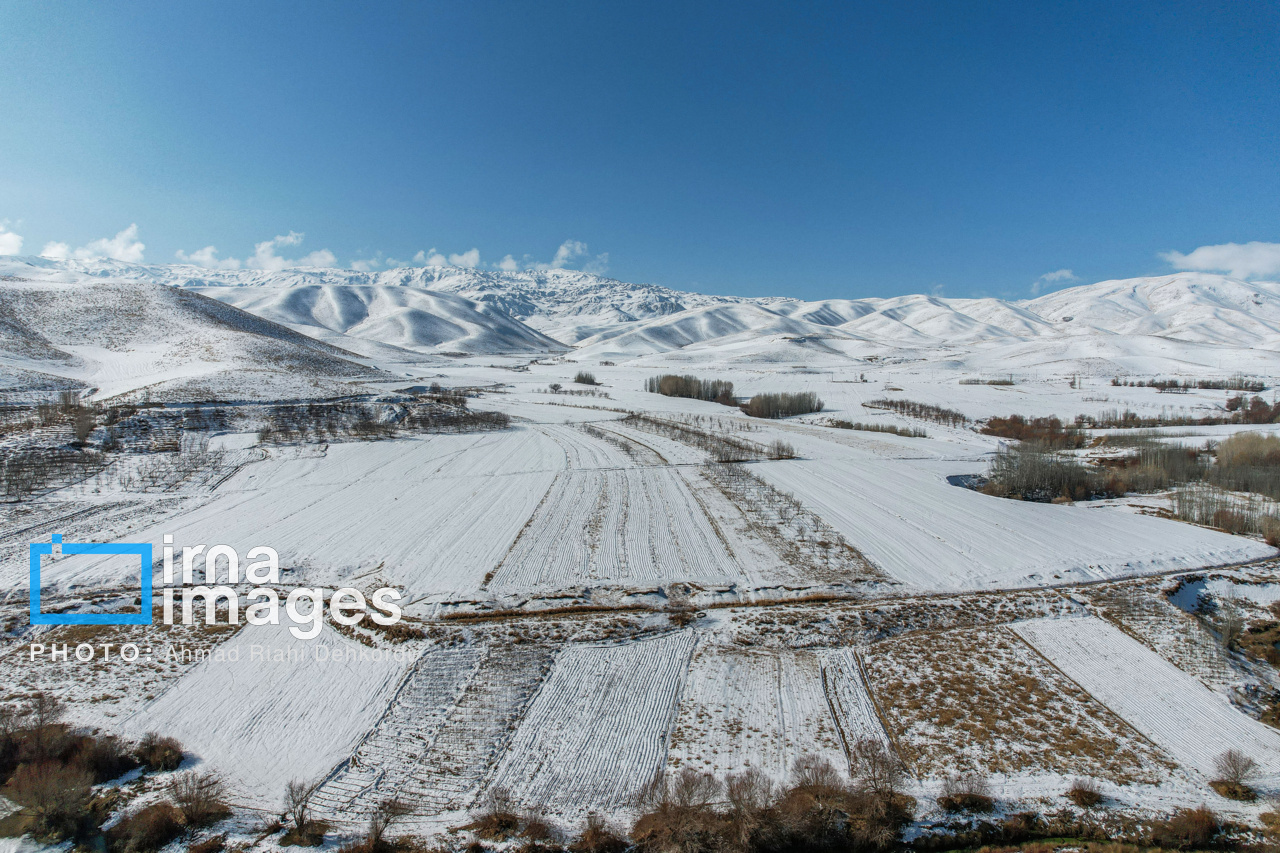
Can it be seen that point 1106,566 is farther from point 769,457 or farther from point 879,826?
point 769,457

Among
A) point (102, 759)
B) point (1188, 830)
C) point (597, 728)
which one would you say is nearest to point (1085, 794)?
point (1188, 830)

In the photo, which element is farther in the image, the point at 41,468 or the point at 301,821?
the point at 41,468

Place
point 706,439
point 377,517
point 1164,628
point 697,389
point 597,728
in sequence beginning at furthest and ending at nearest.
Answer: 1. point 697,389
2. point 706,439
3. point 377,517
4. point 1164,628
5. point 597,728

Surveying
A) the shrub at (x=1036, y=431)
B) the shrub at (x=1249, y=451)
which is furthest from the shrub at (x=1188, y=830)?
the shrub at (x=1036, y=431)

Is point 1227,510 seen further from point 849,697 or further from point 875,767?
point 875,767

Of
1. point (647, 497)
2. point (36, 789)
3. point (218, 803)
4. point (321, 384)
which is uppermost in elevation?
point (321, 384)

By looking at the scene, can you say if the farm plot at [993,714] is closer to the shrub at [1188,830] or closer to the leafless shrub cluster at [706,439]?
the shrub at [1188,830]

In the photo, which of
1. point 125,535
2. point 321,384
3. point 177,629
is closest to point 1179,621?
point 177,629
